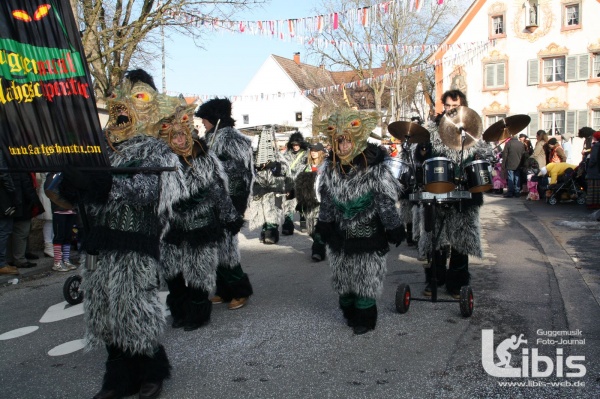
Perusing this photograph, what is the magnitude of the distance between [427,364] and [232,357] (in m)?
1.61

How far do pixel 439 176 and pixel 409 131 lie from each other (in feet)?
2.15

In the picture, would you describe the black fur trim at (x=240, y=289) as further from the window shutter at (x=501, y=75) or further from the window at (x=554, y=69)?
the window at (x=554, y=69)

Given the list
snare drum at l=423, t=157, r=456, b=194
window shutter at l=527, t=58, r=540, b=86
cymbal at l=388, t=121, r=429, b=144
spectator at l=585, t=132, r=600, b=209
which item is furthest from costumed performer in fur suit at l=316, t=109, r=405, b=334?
window shutter at l=527, t=58, r=540, b=86

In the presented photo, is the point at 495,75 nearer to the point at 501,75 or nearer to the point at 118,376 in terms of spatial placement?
the point at 501,75

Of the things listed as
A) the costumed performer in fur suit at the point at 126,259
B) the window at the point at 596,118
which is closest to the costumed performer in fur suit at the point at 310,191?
the costumed performer in fur suit at the point at 126,259

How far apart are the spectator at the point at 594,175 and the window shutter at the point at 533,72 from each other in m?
19.4

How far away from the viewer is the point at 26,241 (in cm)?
867

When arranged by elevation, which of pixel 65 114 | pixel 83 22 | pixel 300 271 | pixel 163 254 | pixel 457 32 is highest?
pixel 457 32

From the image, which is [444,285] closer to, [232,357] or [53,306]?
[232,357]

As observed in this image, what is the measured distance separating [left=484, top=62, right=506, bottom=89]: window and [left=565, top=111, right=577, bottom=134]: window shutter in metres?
3.82

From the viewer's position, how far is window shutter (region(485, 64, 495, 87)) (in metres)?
30.1

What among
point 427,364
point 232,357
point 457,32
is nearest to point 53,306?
point 232,357

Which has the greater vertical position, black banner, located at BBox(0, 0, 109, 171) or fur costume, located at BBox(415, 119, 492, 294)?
black banner, located at BBox(0, 0, 109, 171)

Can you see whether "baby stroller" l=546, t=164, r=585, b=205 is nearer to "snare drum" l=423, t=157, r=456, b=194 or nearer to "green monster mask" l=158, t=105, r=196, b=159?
"snare drum" l=423, t=157, r=456, b=194
